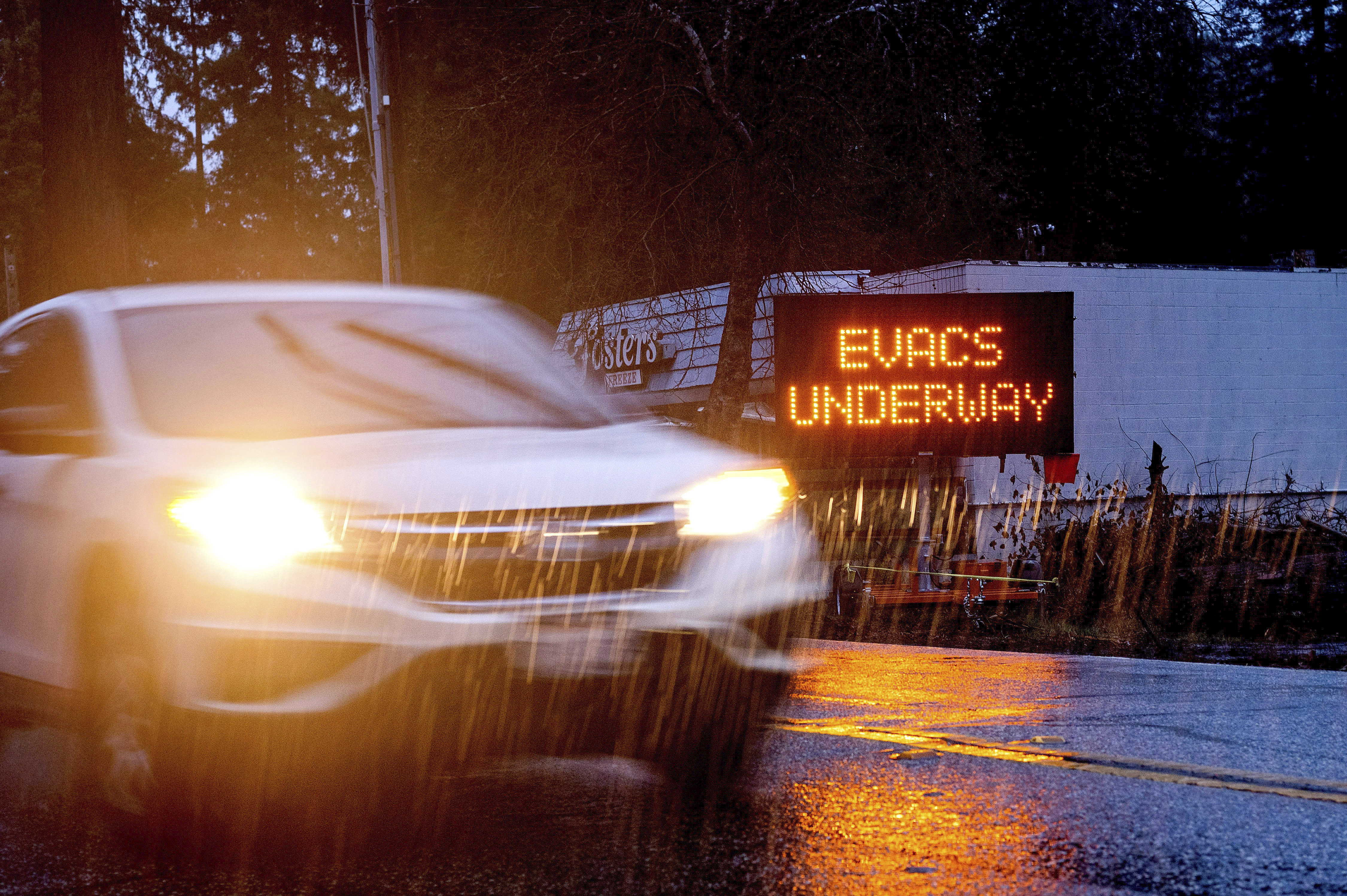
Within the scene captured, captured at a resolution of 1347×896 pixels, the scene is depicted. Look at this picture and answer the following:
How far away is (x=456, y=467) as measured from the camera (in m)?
4.72

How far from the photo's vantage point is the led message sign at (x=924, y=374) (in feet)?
40.9

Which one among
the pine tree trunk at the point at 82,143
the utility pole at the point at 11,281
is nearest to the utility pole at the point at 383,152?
the pine tree trunk at the point at 82,143

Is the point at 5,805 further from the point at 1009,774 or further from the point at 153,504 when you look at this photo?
the point at 1009,774

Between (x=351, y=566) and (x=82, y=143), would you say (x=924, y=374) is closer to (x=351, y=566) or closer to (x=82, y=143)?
(x=82, y=143)

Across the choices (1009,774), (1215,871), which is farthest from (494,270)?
(1215,871)

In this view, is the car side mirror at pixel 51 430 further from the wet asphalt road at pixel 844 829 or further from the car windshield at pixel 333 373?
the wet asphalt road at pixel 844 829

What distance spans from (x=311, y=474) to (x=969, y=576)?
9.09 m

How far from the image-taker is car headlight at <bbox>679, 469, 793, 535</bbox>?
489cm

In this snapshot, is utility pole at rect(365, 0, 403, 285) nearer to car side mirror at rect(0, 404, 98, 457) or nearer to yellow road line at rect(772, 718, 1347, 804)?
yellow road line at rect(772, 718, 1347, 804)

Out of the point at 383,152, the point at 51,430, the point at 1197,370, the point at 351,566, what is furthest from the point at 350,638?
the point at 1197,370

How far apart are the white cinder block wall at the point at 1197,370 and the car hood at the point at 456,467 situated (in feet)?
43.0

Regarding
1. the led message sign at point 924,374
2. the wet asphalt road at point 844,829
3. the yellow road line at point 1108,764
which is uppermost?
the led message sign at point 924,374

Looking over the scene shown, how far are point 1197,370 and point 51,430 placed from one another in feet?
52.5

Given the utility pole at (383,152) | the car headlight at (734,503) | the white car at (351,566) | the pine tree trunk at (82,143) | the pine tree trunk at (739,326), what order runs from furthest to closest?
the utility pole at (383,152) → the pine tree trunk at (739,326) → the pine tree trunk at (82,143) → the car headlight at (734,503) → the white car at (351,566)
